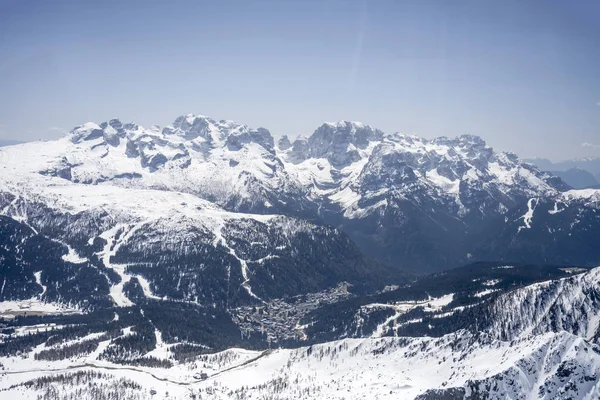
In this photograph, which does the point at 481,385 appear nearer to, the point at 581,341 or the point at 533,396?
the point at 533,396

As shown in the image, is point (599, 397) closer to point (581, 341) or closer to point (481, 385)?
point (581, 341)

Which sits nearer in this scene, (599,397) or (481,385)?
(599,397)

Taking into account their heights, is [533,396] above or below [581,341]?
below

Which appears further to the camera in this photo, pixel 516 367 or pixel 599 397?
pixel 516 367

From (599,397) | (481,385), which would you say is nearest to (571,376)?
(599,397)

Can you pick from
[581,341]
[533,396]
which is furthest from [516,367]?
[581,341]

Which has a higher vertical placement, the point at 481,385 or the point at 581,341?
the point at 581,341
